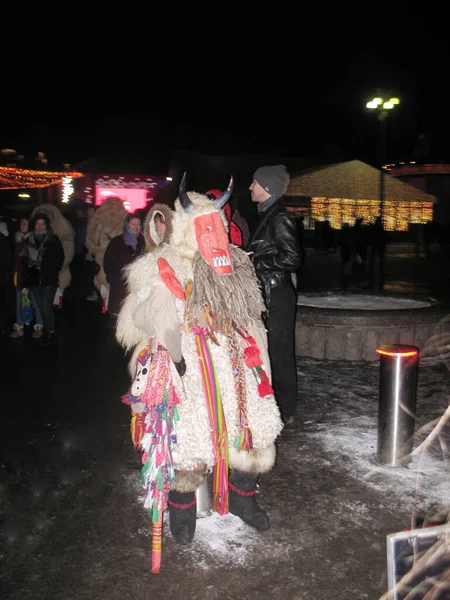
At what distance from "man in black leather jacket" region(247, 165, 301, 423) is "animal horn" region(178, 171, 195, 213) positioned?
166 centimetres

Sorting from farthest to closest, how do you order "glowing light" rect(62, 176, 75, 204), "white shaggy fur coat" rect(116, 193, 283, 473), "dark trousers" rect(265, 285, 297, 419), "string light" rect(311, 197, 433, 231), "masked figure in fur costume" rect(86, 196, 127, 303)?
"glowing light" rect(62, 176, 75, 204) < "string light" rect(311, 197, 433, 231) < "masked figure in fur costume" rect(86, 196, 127, 303) < "dark trousers" rect(265, 285, 297, 419) < "white shaggy fur coat" rect(116, 193, 283, 473)

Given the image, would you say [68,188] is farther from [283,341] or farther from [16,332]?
[283,341]

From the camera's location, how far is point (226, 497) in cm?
308

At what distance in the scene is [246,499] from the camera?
321cm

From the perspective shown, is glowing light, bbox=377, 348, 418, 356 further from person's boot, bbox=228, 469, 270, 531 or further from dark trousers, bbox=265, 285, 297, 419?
person's boot, bbox=228, 469, 270, 531

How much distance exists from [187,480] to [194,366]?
599mm

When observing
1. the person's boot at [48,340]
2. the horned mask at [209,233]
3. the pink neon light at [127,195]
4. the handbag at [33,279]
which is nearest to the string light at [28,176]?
the pink neon light at [127,195]

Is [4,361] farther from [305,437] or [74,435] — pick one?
[305,437]

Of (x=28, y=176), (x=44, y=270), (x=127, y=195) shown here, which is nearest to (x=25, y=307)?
(x=44, y=270)

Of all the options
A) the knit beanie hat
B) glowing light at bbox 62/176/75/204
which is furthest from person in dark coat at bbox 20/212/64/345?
glowing light at bbox 62/176/75/204

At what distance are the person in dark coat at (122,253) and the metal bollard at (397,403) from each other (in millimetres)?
5046

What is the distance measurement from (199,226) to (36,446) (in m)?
2.67

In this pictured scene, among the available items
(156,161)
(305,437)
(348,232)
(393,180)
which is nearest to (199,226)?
(305,437)

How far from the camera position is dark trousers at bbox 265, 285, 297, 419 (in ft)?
15.0
